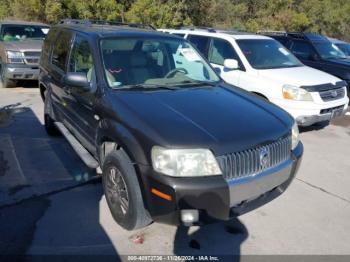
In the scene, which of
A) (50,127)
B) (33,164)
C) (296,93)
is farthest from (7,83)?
(296,93)

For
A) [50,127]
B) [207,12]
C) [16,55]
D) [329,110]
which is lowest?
[50,127]

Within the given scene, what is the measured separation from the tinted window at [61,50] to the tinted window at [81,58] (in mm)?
272

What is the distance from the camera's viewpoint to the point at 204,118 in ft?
11.3

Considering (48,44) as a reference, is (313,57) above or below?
below

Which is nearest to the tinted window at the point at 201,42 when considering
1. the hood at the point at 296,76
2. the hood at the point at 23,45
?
the hood at the point at 296,76

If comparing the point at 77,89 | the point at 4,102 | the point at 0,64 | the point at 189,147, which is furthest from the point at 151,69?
the point at 0,64

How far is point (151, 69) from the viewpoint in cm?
439

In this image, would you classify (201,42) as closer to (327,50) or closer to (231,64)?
(231,64)

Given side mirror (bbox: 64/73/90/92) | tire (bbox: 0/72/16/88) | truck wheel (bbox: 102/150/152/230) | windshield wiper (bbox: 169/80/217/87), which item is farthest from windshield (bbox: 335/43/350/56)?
truck wheel (bbox: 102/150/152/230)

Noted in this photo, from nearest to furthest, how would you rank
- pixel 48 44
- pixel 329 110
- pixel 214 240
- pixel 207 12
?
1. pixel 214 240
2. pixel 48 44
3. pixel 329 110
4. pixel 207 12

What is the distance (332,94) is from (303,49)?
142 inches

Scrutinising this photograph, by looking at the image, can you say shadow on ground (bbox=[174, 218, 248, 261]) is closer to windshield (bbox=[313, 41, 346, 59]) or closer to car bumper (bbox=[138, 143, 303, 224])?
car bumper (bbox=[138, 143, 303, 224])

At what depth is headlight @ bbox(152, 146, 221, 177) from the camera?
3002mm

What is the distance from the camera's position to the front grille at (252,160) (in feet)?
10.1
